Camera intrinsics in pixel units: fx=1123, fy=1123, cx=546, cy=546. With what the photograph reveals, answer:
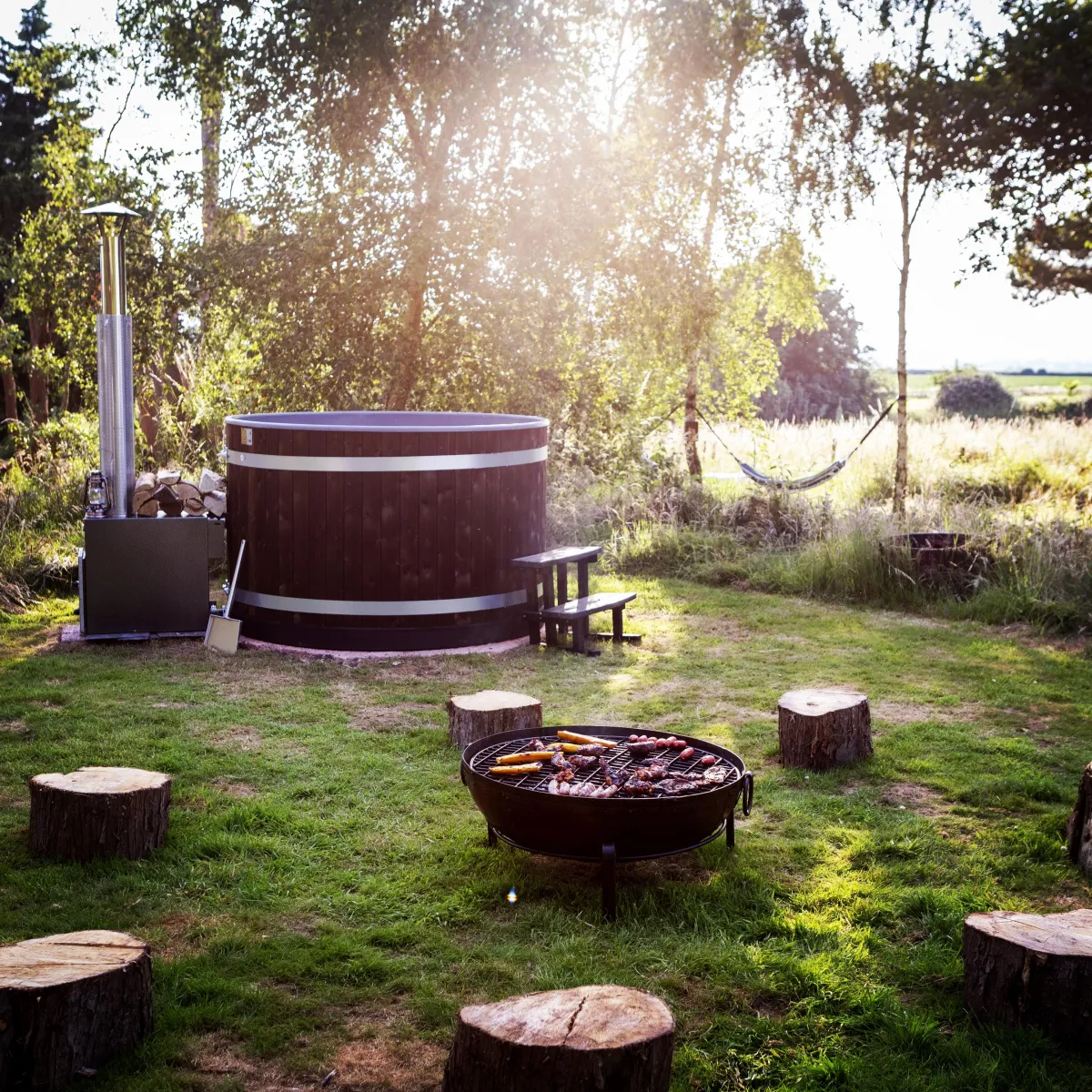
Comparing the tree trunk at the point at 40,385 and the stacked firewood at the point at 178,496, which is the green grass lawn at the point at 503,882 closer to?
the stacked firewood at the point at 178,496

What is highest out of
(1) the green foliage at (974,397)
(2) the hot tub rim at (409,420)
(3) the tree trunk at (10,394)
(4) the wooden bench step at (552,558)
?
(1) the green foliage at (974,397)

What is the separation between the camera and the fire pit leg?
3.34 m

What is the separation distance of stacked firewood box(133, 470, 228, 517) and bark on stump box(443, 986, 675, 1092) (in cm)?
659

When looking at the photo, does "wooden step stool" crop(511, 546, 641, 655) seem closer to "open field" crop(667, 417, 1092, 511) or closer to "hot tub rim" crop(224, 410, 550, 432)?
"hot tub rim" crop(224, 410, 550, 432)

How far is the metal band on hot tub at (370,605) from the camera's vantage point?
22.6 ft

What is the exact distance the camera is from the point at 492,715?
4.71 metres

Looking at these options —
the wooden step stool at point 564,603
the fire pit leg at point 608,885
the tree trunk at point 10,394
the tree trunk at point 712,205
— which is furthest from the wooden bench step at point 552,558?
the tree trunk at point 10,394

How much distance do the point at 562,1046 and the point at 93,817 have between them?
6.99ft

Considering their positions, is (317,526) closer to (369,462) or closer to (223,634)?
(369,462)

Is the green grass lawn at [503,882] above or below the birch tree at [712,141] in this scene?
below

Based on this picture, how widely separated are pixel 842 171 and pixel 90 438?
795 cm

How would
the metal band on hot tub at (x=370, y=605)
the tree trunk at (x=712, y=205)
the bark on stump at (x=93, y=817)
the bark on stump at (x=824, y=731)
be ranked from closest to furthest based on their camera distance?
the bark on stump at (x=93, y=817)
the bark on stump at (x=824, y=731)
the metal band on hot tub at (x=370, y=605)
the tree trunk at (x=712, y=205)

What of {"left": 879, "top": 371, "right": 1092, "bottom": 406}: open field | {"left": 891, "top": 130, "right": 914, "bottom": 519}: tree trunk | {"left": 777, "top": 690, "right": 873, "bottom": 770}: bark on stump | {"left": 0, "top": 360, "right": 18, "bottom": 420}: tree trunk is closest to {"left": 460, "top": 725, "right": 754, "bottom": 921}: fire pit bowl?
{"left": 777, "top": 690, "right": 873, "bottom": 770}: bark on stump

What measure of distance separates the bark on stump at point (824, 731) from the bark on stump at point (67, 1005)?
2924 millimetres
